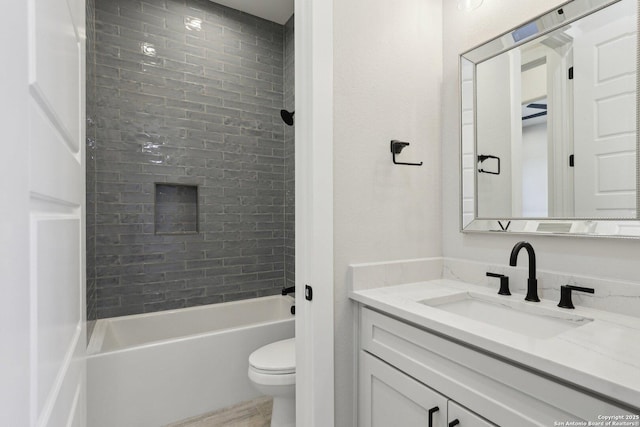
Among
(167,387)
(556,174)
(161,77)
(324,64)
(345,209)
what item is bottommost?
(167,387)

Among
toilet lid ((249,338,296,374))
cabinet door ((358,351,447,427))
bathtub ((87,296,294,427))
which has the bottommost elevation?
bathtub ((87,296,294,427))

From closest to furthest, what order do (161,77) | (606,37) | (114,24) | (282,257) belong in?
(606,37) < (114,24) < (161,77) < (282,257)

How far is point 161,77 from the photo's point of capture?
96.2 inches

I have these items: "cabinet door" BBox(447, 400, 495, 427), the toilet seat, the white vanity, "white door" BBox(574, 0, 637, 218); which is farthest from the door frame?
"white door" BBox(574, 0, 637, 218)

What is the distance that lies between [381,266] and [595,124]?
928 mm

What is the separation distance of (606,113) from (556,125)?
0.15 m

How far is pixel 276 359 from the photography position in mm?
1710

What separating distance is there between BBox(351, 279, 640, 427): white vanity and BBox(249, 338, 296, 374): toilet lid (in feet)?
1.71

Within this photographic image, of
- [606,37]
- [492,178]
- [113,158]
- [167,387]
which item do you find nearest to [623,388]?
[492,178]

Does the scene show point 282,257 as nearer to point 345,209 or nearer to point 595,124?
point 345,209

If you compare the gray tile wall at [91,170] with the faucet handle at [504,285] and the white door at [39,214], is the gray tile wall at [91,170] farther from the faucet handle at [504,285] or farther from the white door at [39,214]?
the faucet handle at [504,285]

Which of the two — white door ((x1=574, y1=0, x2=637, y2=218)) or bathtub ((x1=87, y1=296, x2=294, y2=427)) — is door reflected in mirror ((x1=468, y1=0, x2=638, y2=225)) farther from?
bathtub ((x1=87, y1=296, x2=294, y2=427))

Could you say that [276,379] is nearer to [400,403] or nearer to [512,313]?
[400,403]

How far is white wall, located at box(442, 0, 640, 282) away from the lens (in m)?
1.03
